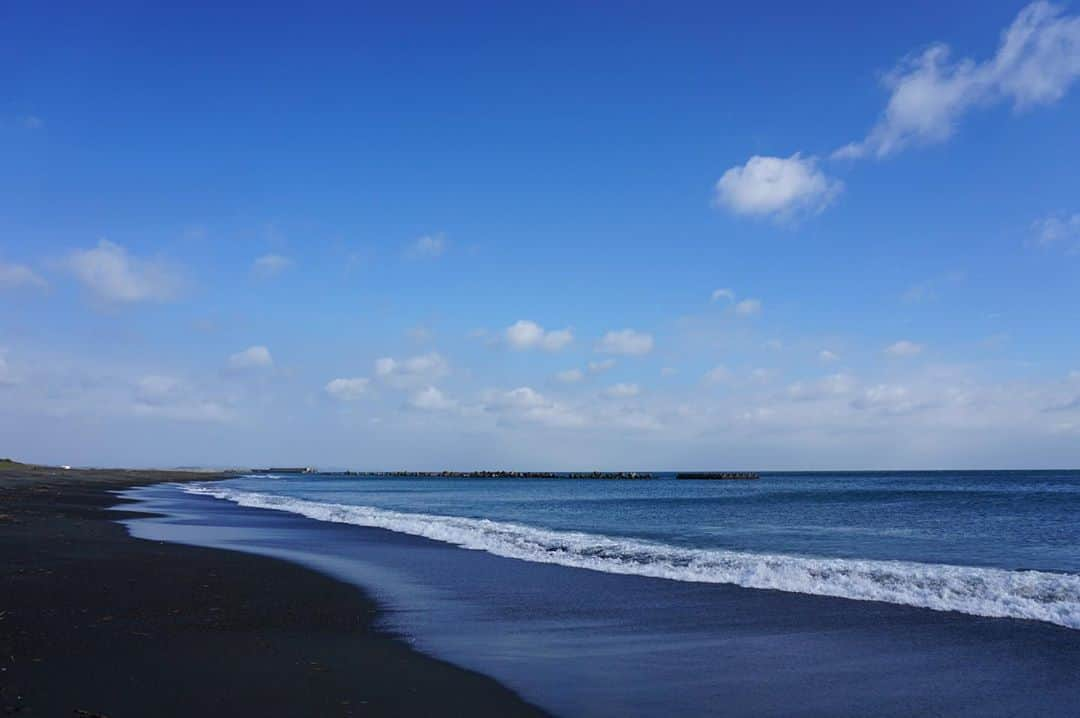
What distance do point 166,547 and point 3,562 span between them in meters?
5.05

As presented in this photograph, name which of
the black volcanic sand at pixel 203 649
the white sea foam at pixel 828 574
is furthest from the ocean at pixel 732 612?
the black volcanic sand at pixel 203 649

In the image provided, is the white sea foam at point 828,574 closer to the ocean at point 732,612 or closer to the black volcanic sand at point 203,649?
the ocean at point 732,612

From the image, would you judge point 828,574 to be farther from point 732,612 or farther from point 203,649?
point 203,649

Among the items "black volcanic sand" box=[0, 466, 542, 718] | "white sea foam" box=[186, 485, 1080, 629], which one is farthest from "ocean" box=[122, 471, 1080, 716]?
"black volcanic sand" box=[0, 466, 542, 718]

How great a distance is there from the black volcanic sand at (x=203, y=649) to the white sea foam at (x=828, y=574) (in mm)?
8156

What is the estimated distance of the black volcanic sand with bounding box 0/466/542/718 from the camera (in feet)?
24.7

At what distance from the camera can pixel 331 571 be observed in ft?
58.4

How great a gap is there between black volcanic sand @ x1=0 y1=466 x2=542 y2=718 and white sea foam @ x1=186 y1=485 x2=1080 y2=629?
8.16m

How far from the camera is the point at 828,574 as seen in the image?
1692 centimetres

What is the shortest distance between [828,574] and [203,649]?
13420 millimetres

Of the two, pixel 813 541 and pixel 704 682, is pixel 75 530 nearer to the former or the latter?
pixel 704 682

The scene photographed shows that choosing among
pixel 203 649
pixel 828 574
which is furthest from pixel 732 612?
pixel 203 649

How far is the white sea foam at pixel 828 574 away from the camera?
13477 mm

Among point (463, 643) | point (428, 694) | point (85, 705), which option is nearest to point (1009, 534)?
point (463, 643)
